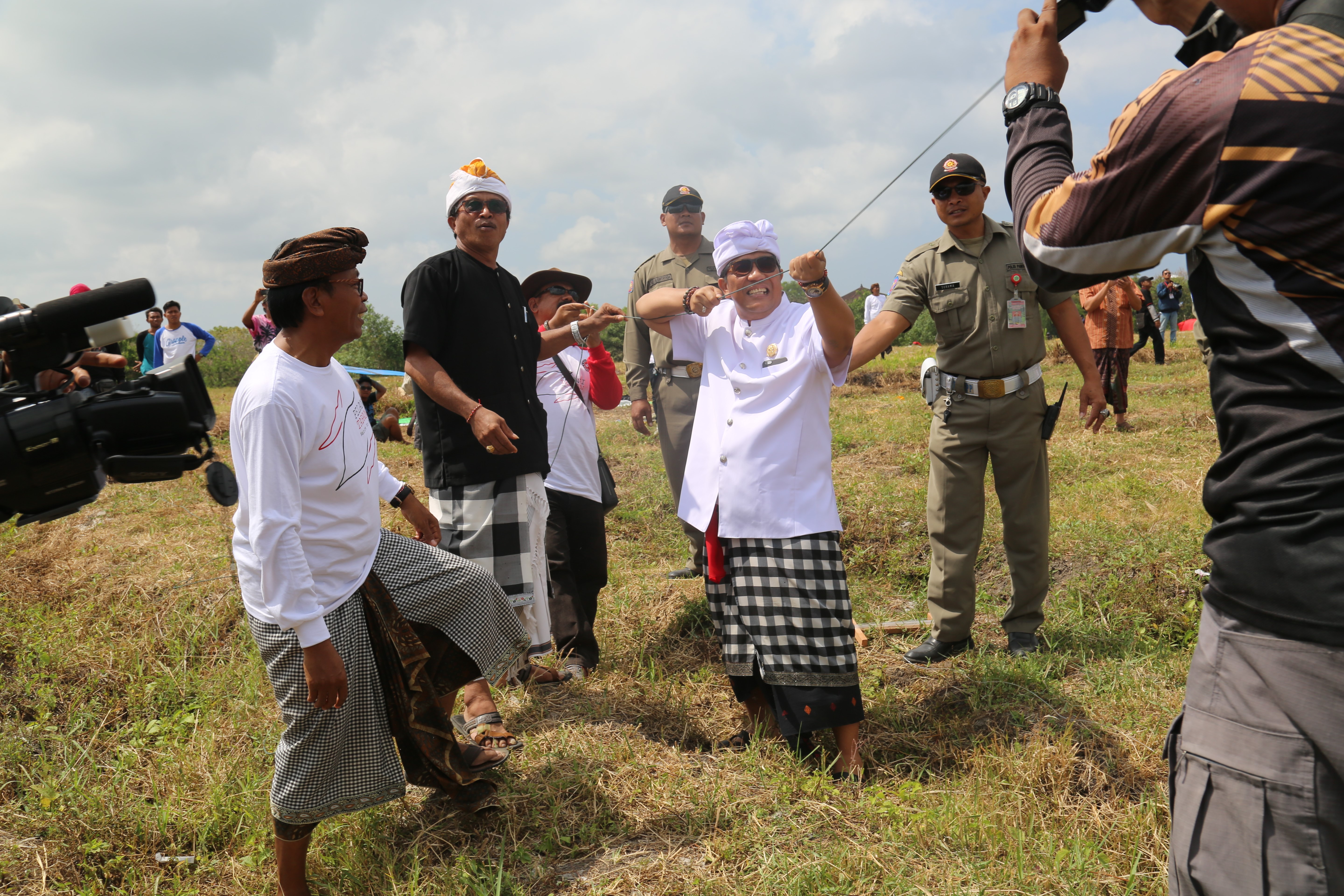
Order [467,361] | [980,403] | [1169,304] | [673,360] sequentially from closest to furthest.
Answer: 1. [467,361]
2. [980,403]
3. [673,360]
4. [1169,304]

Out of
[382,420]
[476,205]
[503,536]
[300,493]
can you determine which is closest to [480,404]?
[503,536]

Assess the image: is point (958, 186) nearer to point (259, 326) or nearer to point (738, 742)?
point (738, 742)

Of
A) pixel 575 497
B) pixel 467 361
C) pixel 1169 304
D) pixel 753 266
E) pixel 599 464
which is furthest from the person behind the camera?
pixel 1169 304

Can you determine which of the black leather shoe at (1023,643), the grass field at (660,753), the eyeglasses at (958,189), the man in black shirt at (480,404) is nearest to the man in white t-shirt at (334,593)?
the grass field at (660,753)

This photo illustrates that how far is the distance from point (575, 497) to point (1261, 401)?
342cm

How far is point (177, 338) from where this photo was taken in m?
10.1

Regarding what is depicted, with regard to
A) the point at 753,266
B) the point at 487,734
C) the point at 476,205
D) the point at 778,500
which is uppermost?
the point at 476,205

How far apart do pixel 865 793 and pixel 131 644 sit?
370cm

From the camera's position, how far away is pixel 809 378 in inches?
123

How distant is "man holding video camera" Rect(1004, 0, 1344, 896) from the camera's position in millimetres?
A: 1215

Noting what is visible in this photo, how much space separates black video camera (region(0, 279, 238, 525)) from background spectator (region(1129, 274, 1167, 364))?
1361cm

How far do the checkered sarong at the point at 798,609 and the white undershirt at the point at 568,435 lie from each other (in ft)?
4.89

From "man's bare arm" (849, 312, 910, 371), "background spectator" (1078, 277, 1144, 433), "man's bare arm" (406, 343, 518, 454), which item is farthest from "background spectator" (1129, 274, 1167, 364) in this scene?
"man's bare arm" (406, 343, 518, 454)

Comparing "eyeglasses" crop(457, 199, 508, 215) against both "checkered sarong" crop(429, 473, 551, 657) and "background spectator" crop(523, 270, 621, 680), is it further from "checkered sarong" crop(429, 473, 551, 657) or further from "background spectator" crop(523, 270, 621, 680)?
"checkered sarong" crop(429, 473, 551, 657)
